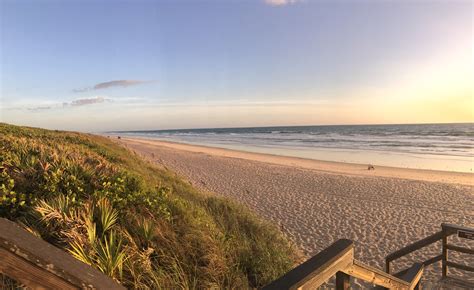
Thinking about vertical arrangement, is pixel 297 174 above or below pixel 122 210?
below

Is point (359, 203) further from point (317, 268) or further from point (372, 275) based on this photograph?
point (317, 268)

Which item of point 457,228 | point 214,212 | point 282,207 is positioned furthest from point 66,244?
point 282,207

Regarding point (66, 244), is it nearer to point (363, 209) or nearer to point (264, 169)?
point (363, 209)

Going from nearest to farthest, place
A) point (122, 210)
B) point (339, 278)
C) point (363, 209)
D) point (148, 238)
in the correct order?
1. point (339, 278)
2. point (148, 238)
3. point (122, 210)
4. point (363, 209)

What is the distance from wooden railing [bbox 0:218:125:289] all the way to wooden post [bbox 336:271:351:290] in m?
1.66

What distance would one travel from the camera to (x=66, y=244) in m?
3.21

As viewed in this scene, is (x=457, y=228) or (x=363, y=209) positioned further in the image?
(x=363, y=209)

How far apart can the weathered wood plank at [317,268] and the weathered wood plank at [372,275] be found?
130mm

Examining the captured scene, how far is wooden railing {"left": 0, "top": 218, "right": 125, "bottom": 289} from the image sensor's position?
3.45 feet

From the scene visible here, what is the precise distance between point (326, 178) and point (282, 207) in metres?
6.56

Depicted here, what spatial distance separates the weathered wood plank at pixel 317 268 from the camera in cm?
164

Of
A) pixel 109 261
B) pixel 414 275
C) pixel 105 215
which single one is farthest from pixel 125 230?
pixel 414 275

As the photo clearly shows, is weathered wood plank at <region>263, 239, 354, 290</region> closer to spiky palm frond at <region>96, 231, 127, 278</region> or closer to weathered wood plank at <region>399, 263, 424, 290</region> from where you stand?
spiky palm frond at <region>96, 231, 127, 278</region>

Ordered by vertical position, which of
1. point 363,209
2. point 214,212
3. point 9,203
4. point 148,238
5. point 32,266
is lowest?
point 363,209
